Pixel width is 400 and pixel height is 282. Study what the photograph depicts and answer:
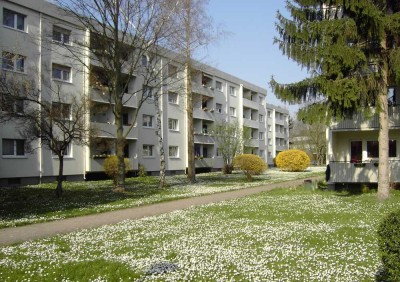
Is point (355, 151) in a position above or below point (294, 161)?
above

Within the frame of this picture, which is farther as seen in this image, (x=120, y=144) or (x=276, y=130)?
(x=276, y=130)

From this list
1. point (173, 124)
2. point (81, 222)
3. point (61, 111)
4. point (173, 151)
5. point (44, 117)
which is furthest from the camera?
point (173, 124)

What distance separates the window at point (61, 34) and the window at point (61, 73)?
202cm

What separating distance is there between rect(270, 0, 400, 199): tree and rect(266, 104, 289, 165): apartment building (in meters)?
60.1

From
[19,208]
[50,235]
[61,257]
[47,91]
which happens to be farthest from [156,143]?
[61,257]

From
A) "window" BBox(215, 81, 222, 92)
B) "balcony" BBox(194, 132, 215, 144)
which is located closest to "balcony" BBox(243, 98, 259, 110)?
"window" BBox(215, 81, 222, 92)

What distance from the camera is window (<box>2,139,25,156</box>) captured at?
1056 inches

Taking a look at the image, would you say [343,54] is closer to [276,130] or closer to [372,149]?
[372,149]

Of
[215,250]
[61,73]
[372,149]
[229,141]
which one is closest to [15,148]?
[61,73]

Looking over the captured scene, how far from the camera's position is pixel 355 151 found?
79.8 feet

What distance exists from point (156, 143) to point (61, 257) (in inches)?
1347

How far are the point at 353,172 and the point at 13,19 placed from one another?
2447 cm

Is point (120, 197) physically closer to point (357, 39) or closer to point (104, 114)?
point (357, 39)

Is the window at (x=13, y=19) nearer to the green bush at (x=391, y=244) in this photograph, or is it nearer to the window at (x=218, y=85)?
the green bush at (x=391, y=244)
